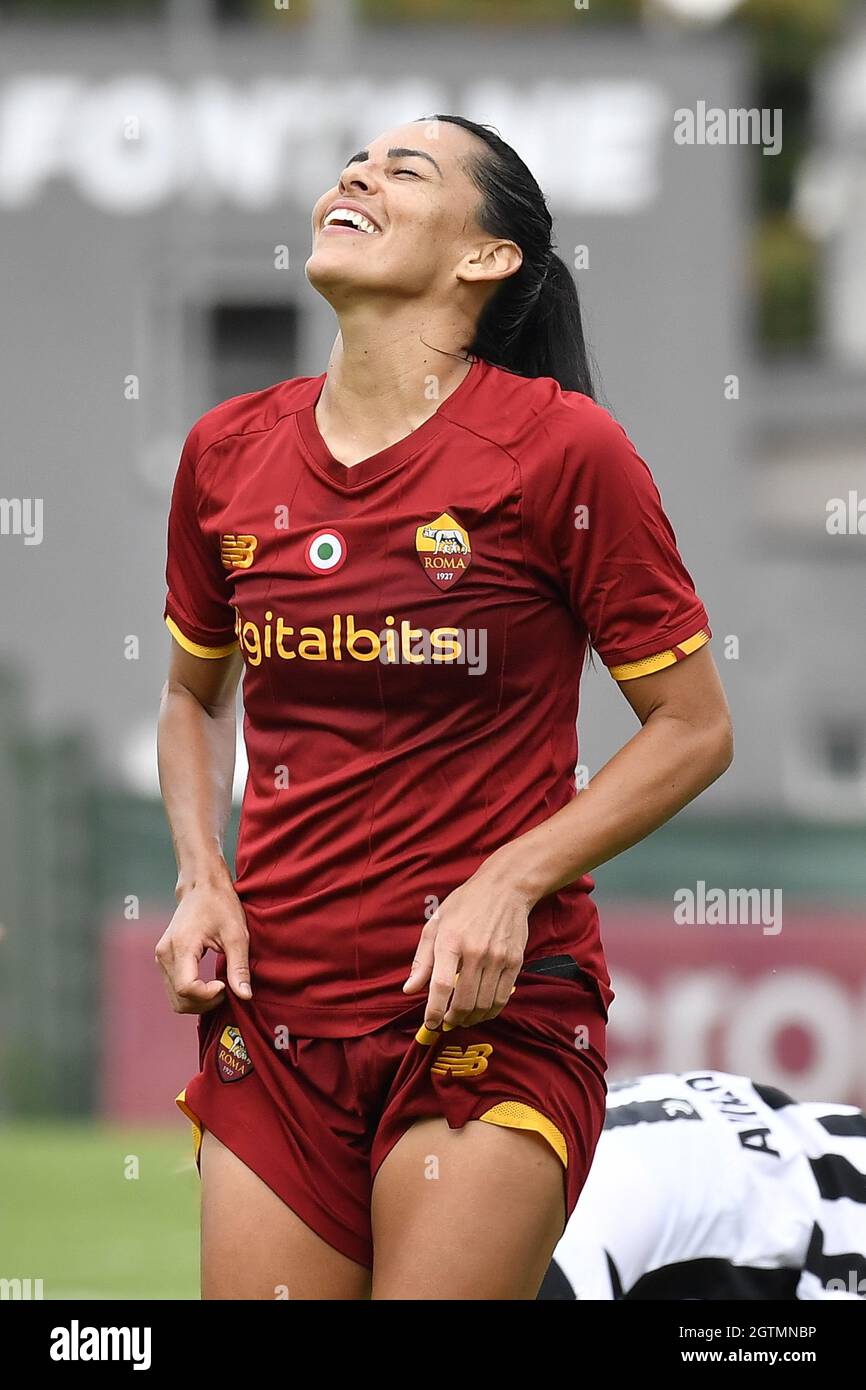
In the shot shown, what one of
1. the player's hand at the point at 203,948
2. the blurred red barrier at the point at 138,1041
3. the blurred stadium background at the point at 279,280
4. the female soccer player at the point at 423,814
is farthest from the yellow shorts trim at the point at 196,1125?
the blurred stadium background at the point at 279,280

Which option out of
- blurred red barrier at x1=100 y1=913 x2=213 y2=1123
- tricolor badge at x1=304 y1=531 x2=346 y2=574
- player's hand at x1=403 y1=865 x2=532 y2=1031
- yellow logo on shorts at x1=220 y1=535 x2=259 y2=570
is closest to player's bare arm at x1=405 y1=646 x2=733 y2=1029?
player's hand at x1=403 y1=865 x2=532 y2=1031

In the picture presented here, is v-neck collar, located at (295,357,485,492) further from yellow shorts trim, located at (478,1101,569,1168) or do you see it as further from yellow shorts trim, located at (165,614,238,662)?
yellow shorts trim, located at (478,1101,569,1168)

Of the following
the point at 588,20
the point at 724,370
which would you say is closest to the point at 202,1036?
the point at 724,370

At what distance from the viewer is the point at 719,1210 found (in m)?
3.74

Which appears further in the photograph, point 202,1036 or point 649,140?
point 649,140

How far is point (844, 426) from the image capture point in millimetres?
19922

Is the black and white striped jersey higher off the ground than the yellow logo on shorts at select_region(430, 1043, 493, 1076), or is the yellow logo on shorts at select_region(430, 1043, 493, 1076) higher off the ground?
the yellow logo on shorts at select_region(430, 1043, 493, 1076)

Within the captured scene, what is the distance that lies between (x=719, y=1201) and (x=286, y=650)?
1696mm

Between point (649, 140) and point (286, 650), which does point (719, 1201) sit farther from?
point (649, 140)

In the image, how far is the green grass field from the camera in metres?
6.23

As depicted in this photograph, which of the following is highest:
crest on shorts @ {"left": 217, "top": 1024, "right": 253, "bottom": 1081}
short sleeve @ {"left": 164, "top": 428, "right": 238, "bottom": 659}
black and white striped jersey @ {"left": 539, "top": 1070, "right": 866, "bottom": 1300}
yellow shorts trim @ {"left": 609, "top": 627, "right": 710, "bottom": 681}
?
short sleeve @ {"left": 164, "top": 428, "right": 238, "bottom": 659}

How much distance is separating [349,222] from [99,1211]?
542 cm

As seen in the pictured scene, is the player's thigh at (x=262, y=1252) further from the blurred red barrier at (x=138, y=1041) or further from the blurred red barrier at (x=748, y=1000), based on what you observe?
the blurred red barrier at (x=138, y=1041)

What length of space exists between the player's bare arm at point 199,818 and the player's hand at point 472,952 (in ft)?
1.03
